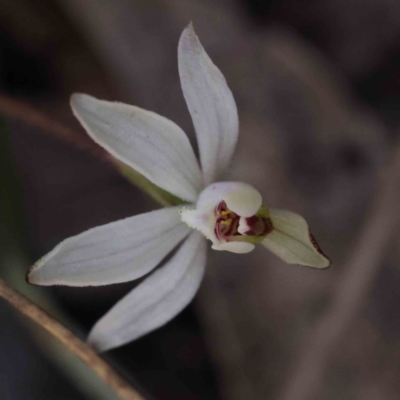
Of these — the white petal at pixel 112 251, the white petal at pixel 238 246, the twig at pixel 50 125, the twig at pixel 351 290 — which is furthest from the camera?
the twig at pixel 351 290

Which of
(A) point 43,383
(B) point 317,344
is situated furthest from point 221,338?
(A) point 43,383

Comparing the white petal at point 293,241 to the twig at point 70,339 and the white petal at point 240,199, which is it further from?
the twig at point 70,339

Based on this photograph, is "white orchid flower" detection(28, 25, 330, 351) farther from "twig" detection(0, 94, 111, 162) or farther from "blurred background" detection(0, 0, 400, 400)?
"blurred background" detection(0, 0, 400, 400)

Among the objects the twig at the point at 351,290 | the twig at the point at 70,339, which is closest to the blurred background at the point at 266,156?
the twig at the point at 351,290

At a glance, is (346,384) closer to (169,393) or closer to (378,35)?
(169,393)

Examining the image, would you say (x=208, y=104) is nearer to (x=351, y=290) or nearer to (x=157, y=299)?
(x=157, y=299)

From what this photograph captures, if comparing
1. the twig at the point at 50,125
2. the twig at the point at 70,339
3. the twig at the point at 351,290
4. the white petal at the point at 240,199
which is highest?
the twig at the point at 351,290

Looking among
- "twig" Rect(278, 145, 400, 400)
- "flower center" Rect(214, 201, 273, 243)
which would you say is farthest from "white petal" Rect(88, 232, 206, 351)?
"twig" Rect(278, 145, 400, 400)
